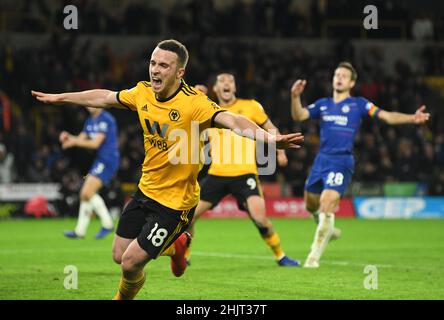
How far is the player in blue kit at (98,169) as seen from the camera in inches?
660

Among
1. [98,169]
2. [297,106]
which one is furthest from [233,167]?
[98,169]

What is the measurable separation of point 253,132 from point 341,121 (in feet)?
18.1

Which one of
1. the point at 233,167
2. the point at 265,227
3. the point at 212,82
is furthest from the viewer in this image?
the point at 212,82

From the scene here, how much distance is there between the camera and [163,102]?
8.10m

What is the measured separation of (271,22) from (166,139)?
23.3m

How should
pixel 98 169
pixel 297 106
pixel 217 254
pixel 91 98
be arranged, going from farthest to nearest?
pixel 98 169, pixel 217 254, pixel 297 106, pixel 91 98

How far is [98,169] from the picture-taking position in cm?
1680

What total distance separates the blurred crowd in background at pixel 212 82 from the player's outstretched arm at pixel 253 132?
15.0 meters

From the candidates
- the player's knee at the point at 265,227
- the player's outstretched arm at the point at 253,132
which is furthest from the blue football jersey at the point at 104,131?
the player's outstretched arm at the point at 253,132

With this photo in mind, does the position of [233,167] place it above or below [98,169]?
above

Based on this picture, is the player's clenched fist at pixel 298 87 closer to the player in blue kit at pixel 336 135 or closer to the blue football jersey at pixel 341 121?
the player in blue kit at pixel 336 135

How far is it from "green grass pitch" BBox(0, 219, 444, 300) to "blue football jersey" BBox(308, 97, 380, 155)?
1.63m

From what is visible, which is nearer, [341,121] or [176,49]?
[176,49]

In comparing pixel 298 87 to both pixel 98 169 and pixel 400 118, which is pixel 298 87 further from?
pixel 98 169
